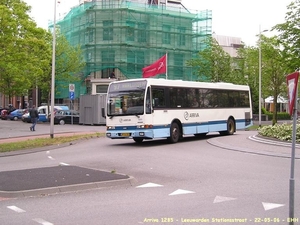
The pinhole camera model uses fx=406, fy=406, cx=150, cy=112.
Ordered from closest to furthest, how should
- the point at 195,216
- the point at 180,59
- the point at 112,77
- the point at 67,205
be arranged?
the point at 195,216
the point at 67,205
the point at 112,77
the point at 180,59

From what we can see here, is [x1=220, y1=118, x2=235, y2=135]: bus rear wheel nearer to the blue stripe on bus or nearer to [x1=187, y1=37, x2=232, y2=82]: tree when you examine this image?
the blue stripe on bus

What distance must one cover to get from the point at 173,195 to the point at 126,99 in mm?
10161

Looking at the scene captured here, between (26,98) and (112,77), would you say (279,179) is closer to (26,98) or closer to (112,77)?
(112,77)

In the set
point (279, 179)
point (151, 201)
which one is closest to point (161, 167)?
point (279, 179)

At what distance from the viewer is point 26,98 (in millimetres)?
78375

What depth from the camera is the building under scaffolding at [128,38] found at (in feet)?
175

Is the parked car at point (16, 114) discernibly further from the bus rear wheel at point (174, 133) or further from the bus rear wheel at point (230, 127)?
the bus rear wheel at point (174, 133)

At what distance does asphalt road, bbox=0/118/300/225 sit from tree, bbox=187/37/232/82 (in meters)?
32.2

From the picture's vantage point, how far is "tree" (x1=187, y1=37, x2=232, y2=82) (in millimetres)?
46281

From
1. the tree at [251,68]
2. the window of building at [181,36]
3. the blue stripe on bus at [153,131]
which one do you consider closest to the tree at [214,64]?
the tree at [251,68]

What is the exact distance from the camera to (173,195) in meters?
8.46

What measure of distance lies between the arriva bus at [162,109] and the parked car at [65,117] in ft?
74.3

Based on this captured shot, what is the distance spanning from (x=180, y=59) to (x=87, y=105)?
20307mm

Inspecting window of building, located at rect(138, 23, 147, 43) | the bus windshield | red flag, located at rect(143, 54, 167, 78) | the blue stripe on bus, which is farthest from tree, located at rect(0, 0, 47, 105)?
window of building, located at rect(138, 23, 147, 43)
